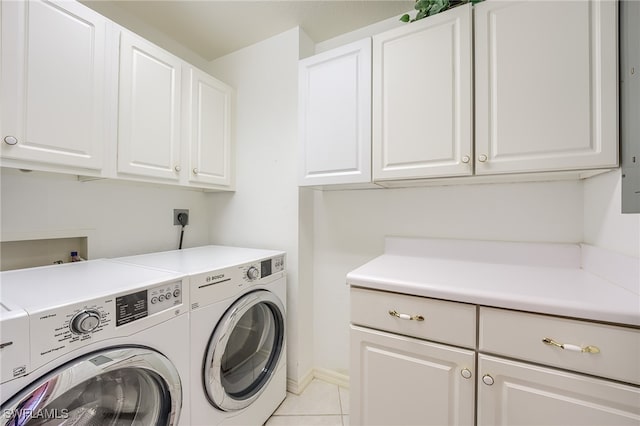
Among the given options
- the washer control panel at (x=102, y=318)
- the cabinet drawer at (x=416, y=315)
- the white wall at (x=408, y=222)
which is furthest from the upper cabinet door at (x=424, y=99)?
the washer control panel at (x=102, y=318)

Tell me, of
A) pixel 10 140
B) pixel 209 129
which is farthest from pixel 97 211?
pixel 209 129

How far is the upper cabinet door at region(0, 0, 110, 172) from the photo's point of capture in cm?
93

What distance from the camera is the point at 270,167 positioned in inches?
71.0

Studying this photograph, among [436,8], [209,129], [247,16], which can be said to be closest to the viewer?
[436,8]

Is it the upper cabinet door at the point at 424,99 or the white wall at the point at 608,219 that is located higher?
the upper cabinet door at the point at 424,99

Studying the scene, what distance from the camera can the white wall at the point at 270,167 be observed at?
5.58ft

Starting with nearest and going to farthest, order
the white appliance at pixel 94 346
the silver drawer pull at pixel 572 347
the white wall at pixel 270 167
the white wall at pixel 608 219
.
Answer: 1. the white appliance at pixel 94 346
2. the silver drawer pull at pixel 572 347
3. the white wall at pixel 608 219
4. the white wall at pixel 270 167

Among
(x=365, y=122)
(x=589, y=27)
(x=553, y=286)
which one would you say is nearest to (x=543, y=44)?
(x=589, y=27)

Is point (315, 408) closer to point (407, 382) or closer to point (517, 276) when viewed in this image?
point (407, 382)

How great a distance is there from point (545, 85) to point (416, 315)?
101 centimetres

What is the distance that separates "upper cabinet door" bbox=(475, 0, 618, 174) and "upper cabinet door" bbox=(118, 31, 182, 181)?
1576 millimetres

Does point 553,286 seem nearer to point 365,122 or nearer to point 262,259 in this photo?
point 365,122

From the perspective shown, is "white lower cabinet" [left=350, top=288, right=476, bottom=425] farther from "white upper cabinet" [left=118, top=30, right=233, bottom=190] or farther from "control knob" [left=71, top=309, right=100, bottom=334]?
"white upper cabinet" [left=118, top=30, right=233, bottom=190]

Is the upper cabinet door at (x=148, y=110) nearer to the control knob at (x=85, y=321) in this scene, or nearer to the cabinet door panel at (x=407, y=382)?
the control knob at (x=85, y=321)
